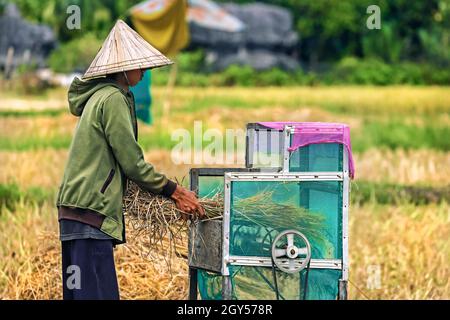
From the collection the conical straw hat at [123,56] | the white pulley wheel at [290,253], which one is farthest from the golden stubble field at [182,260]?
the conical straw hat at [123,56]

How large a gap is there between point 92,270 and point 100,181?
33cm

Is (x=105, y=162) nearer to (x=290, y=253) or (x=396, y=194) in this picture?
(x=290, y=253)

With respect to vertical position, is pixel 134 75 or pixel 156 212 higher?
pixel 134 75

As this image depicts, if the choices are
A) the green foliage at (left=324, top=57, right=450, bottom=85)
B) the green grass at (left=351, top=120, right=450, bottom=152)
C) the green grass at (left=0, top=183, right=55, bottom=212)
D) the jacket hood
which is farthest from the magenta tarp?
the green foliage at (left=324, top=57, right=450, bottom=85)

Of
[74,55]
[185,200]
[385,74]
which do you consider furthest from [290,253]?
[385,74]

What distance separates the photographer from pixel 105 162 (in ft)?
15.2

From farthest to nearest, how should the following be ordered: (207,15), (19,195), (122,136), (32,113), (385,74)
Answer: (385,74) → (207,15) → (32,113) → (19,195) → (122,136)

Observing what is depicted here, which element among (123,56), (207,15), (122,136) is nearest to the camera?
(122,136)

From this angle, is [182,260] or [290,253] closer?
[290,253]

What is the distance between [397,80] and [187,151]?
17.6 m

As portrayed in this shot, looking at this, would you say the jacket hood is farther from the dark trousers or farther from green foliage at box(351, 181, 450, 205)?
green foliage at box(351, 181, 450, 205)

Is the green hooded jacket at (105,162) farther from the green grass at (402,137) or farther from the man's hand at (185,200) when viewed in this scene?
the green grass at (402,137)

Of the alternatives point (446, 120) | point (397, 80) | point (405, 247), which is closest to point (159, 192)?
point (405, 247)

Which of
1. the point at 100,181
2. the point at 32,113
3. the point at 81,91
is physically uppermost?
the point at 32,113
